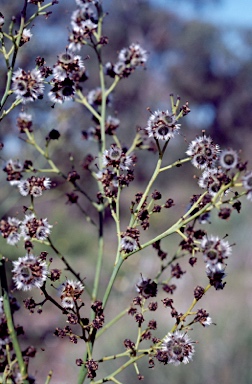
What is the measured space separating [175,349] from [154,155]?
15560 millimetres

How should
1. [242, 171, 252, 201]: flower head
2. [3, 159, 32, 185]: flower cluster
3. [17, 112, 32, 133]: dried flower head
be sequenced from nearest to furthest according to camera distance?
[242, 171, 252, 201]: flower head → [3, 159, 32, 185]: flower cluster → [17, 112, 32, 133]: dried flower head

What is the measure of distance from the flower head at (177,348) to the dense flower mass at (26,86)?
675 mm

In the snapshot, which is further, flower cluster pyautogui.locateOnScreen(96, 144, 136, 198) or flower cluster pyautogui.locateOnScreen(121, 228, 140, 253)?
flower cluster pyautogui.locateOnScreen(96, 144, 136, 198)

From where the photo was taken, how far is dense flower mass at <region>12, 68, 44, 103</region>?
1.37 m

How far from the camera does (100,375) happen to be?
5590 millimetres

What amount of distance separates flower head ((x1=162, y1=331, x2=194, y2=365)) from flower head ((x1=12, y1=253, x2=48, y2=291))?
1.09ft

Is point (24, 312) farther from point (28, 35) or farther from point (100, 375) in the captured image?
point (28, 35)

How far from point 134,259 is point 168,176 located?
8.49 metres

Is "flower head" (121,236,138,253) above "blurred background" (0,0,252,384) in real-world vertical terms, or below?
below

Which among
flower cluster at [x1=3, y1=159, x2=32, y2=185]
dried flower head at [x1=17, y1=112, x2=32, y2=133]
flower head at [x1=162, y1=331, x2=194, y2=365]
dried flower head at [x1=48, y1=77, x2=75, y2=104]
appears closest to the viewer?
flower head at [x1=162, y1=331, x2=194, y2=365]

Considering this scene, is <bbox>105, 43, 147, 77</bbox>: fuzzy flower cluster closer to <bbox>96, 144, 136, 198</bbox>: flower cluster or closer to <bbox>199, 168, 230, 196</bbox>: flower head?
<bbox>96, 144, 136, 198</bbox>: flower cluster

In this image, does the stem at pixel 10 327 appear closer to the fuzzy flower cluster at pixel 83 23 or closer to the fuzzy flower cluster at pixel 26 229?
the fuzzy flower cluster at pixel 26 229

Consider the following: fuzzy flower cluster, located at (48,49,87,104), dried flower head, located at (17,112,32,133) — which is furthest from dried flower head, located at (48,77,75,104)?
dried flower head, located at (17,112,32,133)

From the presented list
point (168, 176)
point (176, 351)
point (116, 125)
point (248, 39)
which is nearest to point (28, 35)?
point (116, 125)
